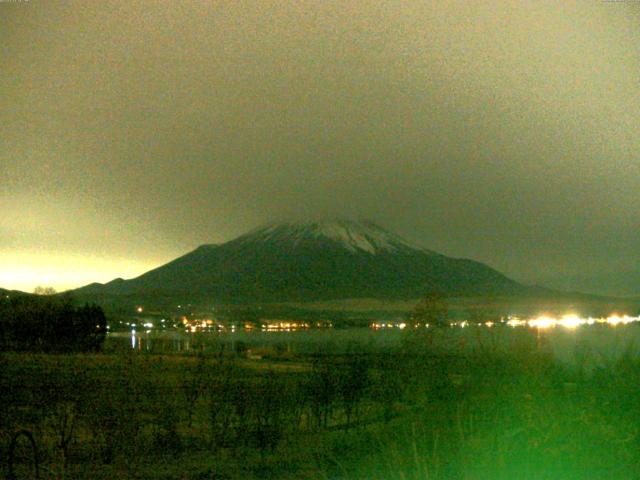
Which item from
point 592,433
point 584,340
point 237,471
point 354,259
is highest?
point 354,259

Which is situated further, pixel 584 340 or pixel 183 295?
pixel 183 295

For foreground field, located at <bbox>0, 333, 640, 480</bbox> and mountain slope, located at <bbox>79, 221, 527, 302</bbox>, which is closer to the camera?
foreground field, located at <bbox>0, 333, 640, 480</bbox>

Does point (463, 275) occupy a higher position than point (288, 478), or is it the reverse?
point (463, 275)

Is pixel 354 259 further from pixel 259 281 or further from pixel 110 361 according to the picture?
pixel 110 361

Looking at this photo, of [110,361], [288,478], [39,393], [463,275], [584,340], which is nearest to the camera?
[584,340]

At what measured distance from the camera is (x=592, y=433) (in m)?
9.47

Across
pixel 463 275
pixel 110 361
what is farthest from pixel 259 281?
pixel 110 361

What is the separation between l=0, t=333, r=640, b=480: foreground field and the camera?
947 centimetres

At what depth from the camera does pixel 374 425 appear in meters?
18.4

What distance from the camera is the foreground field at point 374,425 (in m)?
9.47

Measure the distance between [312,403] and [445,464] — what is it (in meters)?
11.7

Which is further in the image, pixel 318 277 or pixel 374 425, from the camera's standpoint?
pixel 318 277

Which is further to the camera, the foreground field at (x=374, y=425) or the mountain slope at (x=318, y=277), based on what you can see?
the mountain slope at (x=318, y=277)

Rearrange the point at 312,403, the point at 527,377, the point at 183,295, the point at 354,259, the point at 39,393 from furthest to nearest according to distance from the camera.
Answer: the point at 354,259
the point at 183,295
the point at 39,393
the point at 312,403
the point at 527,377
